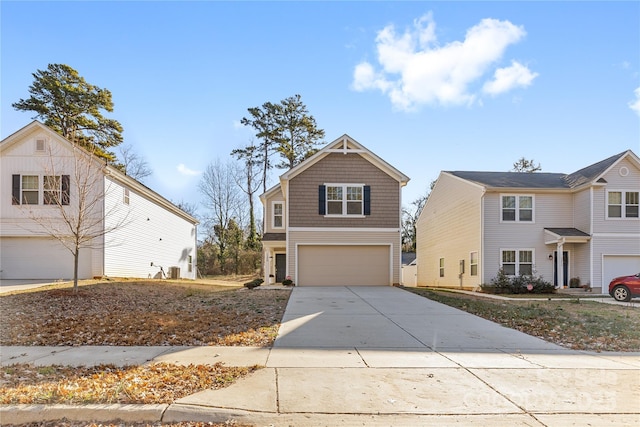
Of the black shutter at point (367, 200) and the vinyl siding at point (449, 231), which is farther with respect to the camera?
the vinyl siding at point (449, 231)

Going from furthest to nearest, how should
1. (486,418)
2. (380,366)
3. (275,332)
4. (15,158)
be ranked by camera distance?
(15,158) → (275,332) → (380,366) → (486,418)

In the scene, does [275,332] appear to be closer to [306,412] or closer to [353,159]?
[306,412]

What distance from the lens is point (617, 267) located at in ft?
66.1

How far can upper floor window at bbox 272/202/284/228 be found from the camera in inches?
923

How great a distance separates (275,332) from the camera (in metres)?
8.33

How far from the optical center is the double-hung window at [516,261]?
795 inches

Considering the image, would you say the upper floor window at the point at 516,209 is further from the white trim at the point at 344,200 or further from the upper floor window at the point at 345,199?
the white trim at the point at 344,200

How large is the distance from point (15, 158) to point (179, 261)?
1263 cm

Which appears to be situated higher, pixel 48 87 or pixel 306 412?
pixel 48 87

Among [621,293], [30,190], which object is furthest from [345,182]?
[30,190]

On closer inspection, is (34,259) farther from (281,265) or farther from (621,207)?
(621,207)

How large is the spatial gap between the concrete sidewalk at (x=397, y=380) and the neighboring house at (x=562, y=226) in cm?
1236

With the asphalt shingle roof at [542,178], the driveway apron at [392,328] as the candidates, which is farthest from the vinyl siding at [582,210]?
the driveway apron at [392,328]

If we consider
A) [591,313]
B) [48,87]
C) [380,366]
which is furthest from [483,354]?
[48,87]
